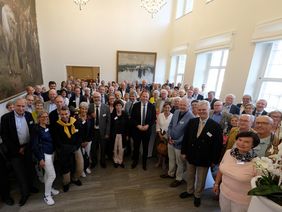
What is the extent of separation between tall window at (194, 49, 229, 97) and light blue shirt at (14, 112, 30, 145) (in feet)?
20.1

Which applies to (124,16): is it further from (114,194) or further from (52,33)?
(114,194)

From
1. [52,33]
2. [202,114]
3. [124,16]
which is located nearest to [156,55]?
[124,16]

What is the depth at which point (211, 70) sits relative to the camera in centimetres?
699

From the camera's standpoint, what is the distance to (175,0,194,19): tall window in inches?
335

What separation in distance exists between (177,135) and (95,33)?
804cm

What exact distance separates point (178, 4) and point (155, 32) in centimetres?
193

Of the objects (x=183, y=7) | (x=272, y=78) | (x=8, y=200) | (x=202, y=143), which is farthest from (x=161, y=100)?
(x=183, y=7)

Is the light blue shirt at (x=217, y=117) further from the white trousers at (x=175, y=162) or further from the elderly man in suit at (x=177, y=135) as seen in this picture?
the white trousers at (x=175, y=162)

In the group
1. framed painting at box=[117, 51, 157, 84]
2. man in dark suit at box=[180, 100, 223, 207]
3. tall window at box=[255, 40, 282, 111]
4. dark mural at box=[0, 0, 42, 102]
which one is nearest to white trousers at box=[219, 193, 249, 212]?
man in dark suit at box=[180, 100, 223, 207]

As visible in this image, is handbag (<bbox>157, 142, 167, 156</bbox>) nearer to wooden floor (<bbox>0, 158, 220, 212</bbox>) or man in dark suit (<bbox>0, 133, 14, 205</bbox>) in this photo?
wooden floor (<bbox>0, 158, 220, 212</bbox>)

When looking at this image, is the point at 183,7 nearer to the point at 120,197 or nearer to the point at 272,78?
the point at 272,78

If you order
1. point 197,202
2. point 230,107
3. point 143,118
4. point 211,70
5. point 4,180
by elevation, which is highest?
point 211,70

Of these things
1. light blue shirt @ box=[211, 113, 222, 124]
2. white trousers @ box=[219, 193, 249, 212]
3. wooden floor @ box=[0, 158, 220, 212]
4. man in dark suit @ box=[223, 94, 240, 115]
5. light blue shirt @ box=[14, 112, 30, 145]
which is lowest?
wooden floor @ box=[0, 158, 220, 212]

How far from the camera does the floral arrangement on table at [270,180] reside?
0.89m
